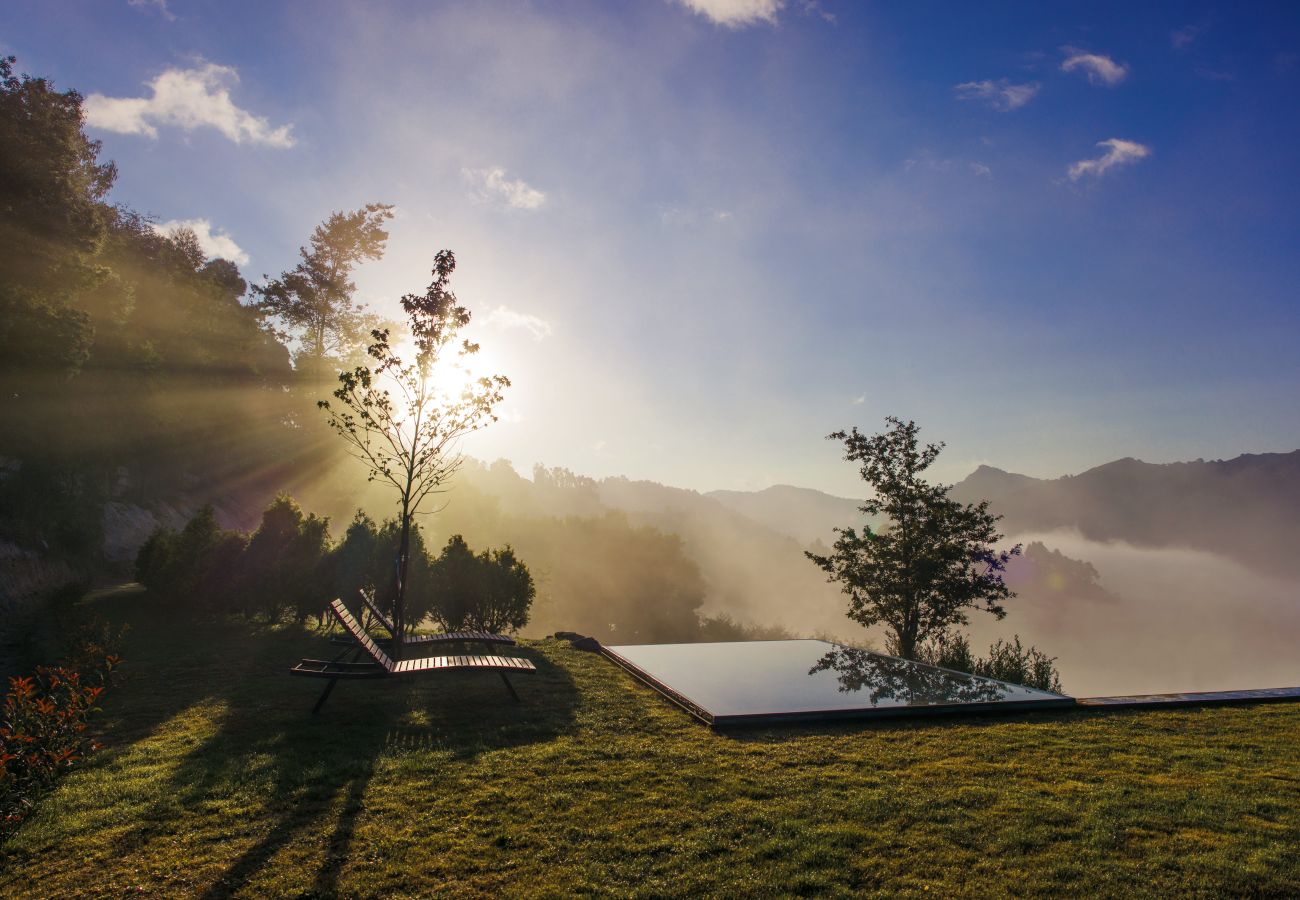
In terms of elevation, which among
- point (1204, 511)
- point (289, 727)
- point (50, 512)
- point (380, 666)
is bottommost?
point (289, 727)

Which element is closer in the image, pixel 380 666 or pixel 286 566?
pixel 380 666

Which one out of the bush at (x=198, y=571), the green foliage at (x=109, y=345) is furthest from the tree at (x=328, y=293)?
the bush at (x=198, y=571)

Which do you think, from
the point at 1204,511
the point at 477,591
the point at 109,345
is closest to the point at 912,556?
the point at 477,591

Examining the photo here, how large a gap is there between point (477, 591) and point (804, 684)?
8089 millimetres

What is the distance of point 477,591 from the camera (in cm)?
1412

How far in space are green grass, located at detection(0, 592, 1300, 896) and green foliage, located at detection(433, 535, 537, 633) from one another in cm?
641

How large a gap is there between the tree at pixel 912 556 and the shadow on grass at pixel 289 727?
7.84 m

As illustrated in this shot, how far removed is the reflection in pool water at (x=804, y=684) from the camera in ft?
24.0

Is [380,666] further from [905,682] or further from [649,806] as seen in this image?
[905,682]

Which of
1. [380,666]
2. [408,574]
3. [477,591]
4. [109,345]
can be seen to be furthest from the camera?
[109,345]

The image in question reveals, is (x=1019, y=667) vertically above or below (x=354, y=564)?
below

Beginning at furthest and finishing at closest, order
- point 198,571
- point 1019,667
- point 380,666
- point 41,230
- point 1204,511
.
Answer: point 1204,511, point 41,230, point 198,571, point 1019,667, point 380,666

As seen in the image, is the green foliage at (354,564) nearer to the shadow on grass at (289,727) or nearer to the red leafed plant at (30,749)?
the shadow on grass at (289,727)

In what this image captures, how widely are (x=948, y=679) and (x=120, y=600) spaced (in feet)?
62.8
